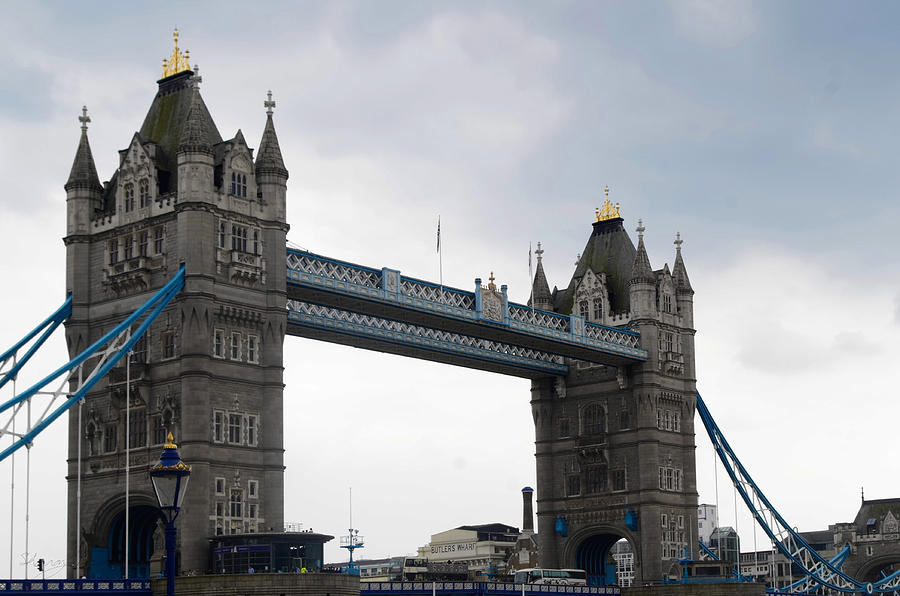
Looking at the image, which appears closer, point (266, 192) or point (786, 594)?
point (266, 192)

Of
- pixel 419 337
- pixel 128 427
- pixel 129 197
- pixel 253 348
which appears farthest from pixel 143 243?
pixel 419 337

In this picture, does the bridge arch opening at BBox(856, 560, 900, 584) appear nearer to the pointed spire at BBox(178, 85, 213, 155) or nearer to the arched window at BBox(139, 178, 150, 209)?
the arched window at BBox(139, 178, 150, 209)

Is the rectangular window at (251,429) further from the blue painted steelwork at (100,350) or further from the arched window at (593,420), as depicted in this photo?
the arched window at (593,420)

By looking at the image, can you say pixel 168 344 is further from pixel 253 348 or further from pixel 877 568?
pixel 877 568

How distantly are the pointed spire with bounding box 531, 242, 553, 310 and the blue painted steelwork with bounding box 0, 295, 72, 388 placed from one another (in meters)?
44.2

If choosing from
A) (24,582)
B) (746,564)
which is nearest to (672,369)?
(24,582)

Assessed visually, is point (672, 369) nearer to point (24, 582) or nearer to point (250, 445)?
point (250, 445)

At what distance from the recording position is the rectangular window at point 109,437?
77.6 meters

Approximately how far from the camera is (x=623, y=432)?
4186 inches

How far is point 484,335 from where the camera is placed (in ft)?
313

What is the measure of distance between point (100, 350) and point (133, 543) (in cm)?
1102

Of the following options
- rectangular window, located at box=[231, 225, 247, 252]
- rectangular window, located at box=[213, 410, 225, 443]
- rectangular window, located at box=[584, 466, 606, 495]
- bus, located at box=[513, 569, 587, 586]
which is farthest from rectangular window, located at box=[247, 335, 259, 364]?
rectangular window, located at box=[584, 466, 606, 495]

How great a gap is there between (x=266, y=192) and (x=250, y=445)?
13990 mm

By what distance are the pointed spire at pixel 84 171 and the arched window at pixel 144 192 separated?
13.4 ft
